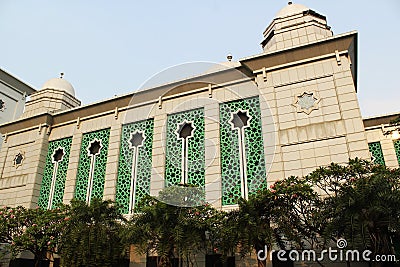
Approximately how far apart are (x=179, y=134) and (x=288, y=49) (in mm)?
4234

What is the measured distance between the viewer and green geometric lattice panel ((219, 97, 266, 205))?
30.3 feet

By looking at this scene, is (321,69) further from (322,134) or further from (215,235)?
(215,235)

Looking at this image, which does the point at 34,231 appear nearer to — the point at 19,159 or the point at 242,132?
the point at 19,159

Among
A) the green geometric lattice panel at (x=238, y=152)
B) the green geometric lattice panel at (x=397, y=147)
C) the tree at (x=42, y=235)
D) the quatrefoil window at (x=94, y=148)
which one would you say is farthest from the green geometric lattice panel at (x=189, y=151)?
the green geometric lattice panel at (x=397, y=147)

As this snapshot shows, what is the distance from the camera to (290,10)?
432 inches

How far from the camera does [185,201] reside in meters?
7.92

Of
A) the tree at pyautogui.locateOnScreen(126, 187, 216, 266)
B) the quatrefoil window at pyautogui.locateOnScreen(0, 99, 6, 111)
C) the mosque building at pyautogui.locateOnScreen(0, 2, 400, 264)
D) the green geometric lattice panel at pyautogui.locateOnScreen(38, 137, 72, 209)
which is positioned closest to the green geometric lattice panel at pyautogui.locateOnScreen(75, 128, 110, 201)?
the mosque building at pyautogui.locateOnScreen(0, 2, 400, 264)

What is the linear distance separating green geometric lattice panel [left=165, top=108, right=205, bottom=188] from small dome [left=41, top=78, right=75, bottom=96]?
20.1ft

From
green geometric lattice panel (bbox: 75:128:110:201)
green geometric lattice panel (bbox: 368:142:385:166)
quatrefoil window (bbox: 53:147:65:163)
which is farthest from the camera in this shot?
quatrefoil window (bbox: 53:147:65:163)

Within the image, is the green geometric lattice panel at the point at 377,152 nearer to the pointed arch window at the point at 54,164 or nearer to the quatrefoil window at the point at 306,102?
the quatrefoil window at the point at 306,102

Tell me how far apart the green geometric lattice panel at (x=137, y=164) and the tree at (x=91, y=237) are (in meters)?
1.74

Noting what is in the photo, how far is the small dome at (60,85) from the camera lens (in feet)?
47.2

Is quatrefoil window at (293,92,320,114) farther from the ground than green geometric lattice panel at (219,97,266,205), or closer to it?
farther from the ground

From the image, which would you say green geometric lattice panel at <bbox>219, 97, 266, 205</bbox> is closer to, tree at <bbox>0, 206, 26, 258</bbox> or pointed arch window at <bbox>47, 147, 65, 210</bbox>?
tree at <bbox>0, 206, 26, 258</bbox>
